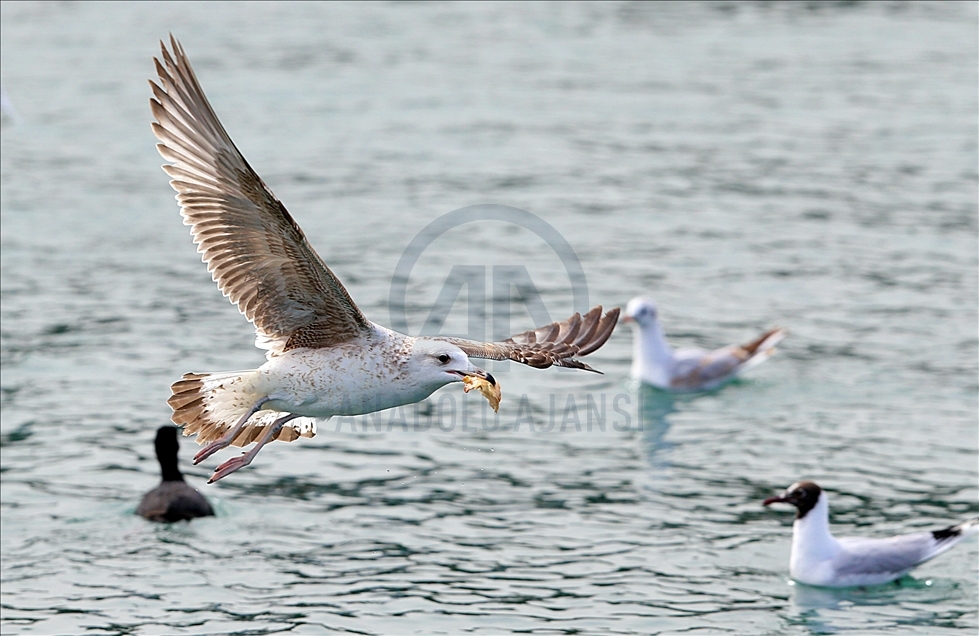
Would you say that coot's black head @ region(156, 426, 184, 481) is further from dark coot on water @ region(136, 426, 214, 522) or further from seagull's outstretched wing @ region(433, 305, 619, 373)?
seagull's outstretched wing @ region(433, 305, 619, 373)

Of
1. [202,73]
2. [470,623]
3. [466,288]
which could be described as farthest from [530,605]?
[202,73]

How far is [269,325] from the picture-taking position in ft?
27.1

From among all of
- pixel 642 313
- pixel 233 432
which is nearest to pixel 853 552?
pixel 642 313

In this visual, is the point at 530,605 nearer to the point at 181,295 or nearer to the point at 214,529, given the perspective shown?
the point at 214,529

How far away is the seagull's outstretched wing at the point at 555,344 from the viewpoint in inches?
329

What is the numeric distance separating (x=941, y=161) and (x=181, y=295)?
11.0m

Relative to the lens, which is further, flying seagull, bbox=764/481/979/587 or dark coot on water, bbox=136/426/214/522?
dark coot on water, bbox=136/426/214/522

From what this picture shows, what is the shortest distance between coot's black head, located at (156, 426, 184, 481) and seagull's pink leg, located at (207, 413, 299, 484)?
12.0 ft

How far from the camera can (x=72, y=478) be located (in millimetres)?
12188

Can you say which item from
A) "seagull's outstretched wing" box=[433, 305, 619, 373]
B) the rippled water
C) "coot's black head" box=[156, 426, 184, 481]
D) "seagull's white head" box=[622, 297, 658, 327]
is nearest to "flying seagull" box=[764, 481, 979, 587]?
the rippled water

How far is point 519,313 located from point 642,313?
1.52 meters

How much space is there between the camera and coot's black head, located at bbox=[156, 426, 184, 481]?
38.4 ft

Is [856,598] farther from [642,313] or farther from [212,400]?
[212,400]

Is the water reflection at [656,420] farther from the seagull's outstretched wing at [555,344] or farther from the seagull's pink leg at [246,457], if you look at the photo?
the seagull's pink leg at [246,457]
